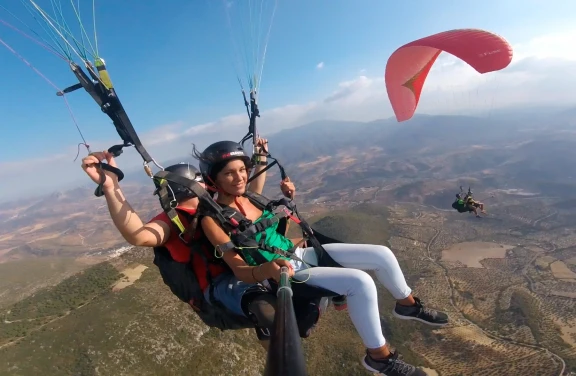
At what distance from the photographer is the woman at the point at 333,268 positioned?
365cm

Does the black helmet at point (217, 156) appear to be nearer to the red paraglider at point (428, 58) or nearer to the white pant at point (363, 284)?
the white pant at point (363, 284)

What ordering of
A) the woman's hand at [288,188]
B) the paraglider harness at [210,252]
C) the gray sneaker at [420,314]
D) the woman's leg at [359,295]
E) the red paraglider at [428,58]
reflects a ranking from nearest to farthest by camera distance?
the woman's leg at [359,295] → the paraglider harness at [210,252] → the gray sneaker at [420,314] → the woman's hand at [288,188] → the red paraglider at [428,58]

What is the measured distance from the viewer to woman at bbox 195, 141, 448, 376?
3648 mm

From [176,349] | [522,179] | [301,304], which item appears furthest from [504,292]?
[522,179]

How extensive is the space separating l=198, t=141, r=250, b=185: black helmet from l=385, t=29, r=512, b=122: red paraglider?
15.4ft

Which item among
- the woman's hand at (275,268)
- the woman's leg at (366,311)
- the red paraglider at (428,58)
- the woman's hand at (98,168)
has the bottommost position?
the woman's leg at (366,311)

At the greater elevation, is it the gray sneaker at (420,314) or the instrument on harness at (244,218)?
the instrument on harness at (244,218)

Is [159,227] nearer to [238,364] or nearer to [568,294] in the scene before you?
[238,364]

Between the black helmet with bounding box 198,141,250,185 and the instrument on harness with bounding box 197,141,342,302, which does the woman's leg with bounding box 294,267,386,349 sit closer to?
the instrument on harness with bounding box 197,141,342,302

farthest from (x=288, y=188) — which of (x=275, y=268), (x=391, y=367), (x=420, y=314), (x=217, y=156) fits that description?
(x=391, y=367)

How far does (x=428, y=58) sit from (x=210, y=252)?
708 centimetres

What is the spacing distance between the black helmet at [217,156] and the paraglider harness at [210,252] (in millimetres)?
633

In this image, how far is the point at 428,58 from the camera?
8.01 metres

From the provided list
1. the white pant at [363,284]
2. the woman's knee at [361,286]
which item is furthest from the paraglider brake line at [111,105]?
the woman's knee at [361,286]
